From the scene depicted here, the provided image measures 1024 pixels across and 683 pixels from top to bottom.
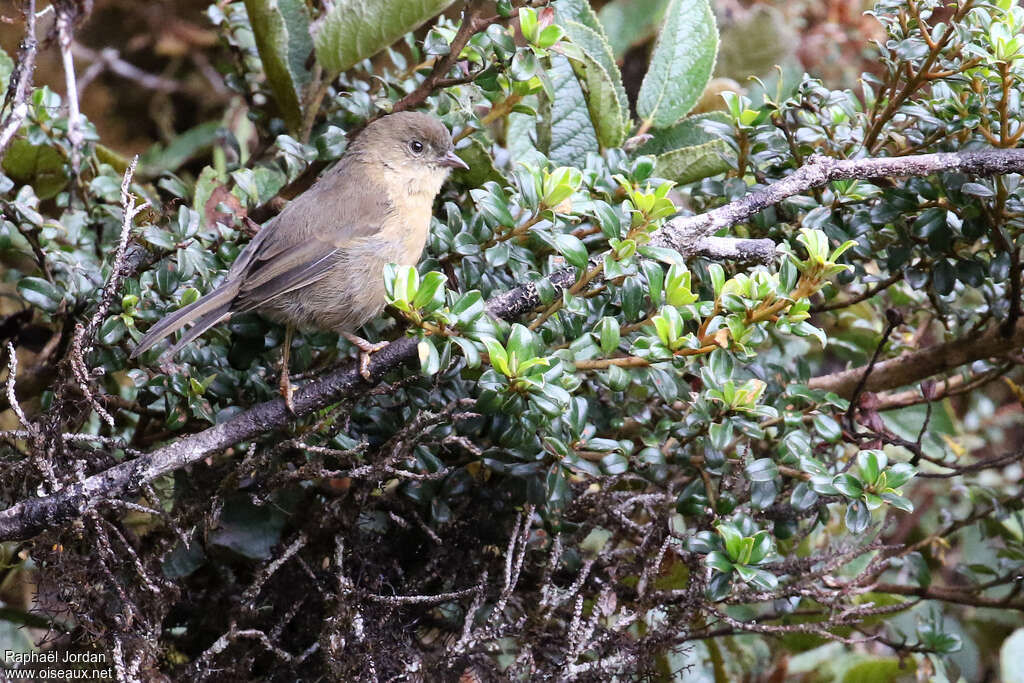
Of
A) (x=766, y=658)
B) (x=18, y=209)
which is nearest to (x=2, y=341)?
(x=18, y=209)

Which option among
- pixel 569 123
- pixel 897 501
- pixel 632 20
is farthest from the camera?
pixel 632 20

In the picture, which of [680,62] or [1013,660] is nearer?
[1013,660]

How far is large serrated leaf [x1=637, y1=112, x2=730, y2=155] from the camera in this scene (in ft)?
9.27

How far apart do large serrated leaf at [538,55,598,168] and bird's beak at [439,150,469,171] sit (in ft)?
0.88

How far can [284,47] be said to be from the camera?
2729mm

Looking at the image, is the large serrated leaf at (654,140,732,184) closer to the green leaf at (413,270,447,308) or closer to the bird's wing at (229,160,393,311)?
the bird's wing at (229,160,393,311)

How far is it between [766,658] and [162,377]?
203cm

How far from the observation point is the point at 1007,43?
201 cm

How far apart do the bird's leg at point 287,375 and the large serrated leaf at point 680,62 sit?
1.22 meters

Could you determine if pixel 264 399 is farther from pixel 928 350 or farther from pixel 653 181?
pixel 928 350

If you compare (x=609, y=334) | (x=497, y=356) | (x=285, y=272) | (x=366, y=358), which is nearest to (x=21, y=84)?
(x=285, y=272)

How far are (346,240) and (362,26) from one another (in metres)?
0.61

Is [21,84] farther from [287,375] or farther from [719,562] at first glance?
[719,562]

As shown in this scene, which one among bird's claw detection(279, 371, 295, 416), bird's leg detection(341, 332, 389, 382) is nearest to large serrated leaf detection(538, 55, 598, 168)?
bird's leg detection(341, 332, 389, 382)
